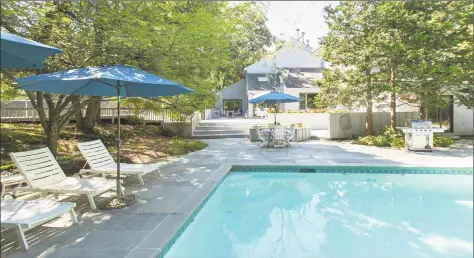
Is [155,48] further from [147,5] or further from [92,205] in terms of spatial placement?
[92,205]

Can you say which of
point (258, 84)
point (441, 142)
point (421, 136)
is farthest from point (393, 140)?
point (258, 84)

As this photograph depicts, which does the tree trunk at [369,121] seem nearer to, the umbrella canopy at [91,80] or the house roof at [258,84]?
the umbrella canopy at [91,80]

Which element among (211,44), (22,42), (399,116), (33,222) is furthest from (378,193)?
(399,116)

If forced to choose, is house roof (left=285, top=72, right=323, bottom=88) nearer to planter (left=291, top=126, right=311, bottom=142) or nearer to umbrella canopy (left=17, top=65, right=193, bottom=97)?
planter (left=291, top=126, right=311, bottom=142)

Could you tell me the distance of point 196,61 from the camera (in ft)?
31.4

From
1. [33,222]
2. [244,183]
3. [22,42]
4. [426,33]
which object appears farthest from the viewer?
[426,33]

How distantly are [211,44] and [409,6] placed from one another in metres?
9.12

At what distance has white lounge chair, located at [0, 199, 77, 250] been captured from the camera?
3715 mm

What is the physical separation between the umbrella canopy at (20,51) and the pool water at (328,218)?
2.84 metres

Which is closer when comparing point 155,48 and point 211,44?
point 155,48

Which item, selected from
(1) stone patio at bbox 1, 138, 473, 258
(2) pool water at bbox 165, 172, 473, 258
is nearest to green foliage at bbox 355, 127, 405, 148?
(1) stone patio at bbox 1, 138, 473, 258

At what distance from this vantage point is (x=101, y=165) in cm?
741

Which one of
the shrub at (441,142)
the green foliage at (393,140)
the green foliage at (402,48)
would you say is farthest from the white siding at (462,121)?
the shrub at (441,142)

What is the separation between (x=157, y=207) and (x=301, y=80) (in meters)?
26.3
